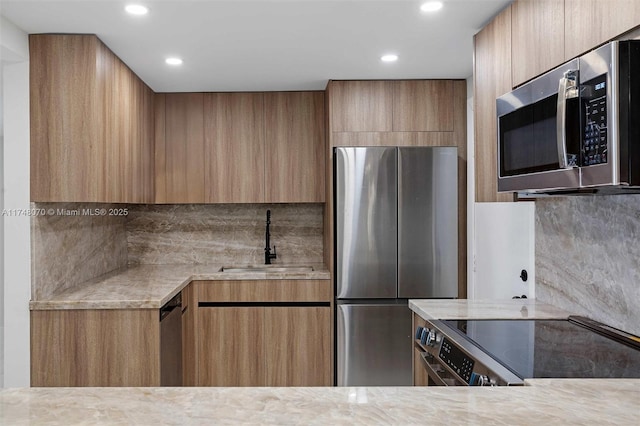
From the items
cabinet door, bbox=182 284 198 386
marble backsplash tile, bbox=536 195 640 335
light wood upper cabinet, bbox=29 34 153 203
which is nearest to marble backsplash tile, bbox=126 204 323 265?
cabinet door, bbox=182 284 198 386

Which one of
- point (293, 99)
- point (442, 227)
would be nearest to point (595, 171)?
point (442, 227)

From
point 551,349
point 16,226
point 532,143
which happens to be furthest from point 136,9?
point 551,349

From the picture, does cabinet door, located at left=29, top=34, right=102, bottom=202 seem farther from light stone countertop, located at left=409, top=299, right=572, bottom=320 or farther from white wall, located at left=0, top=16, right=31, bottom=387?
light stone countertop, located at left=409, top=299, right=572, bottom=320

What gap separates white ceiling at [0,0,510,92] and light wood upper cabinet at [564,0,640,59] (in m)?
0.61

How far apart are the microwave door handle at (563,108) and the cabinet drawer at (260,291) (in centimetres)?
253

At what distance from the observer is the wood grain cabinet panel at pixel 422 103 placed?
3.90 meters

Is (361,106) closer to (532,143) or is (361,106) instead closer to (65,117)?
(65,117)

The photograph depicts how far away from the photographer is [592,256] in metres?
2.10

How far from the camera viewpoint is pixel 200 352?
3857mm

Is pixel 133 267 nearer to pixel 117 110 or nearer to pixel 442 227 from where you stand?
pixel 117 110

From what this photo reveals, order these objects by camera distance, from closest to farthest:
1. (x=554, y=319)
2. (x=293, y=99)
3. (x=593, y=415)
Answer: (x=593, y=415) < (x=554, y=319) < (x=293, y=99)

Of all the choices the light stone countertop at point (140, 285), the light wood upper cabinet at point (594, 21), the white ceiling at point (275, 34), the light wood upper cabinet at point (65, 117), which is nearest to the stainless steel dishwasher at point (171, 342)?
the light stone countertop at point (140, 285)

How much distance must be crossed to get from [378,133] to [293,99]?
811mm

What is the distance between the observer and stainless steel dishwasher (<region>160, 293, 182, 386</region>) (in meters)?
2.92
